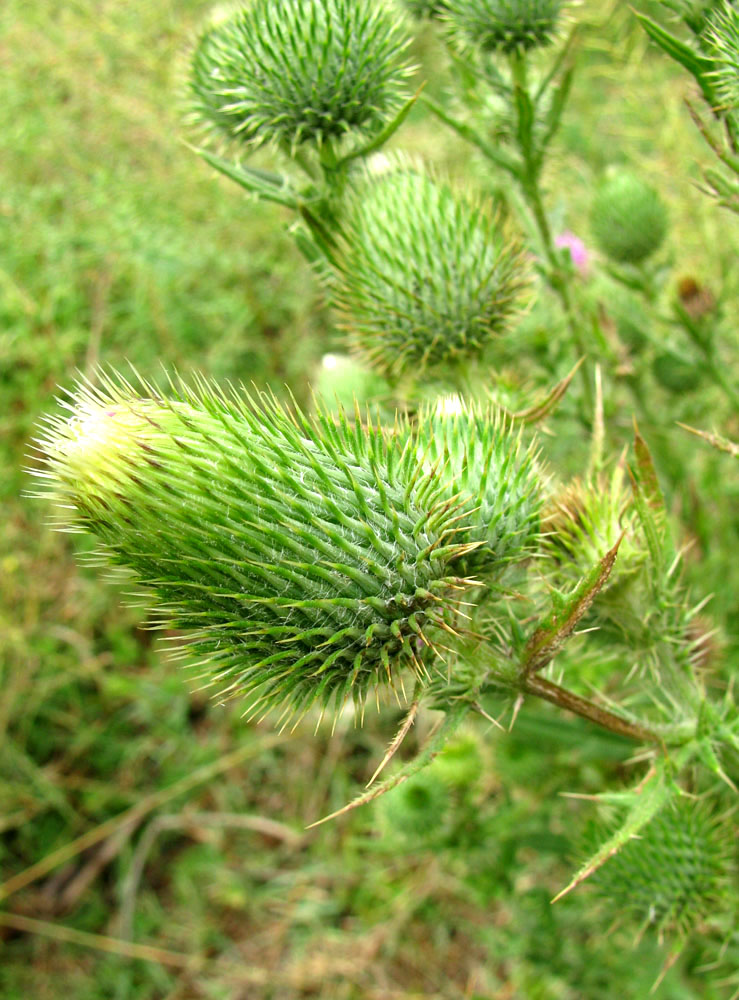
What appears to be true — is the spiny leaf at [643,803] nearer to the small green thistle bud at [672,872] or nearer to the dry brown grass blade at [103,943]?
the small green thistle bud at [672,872]

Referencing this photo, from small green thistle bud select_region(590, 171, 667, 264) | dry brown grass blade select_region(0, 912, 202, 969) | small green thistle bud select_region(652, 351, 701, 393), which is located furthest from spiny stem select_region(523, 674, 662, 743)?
dry brown grass blade select_region(0, 912, 202, 969)

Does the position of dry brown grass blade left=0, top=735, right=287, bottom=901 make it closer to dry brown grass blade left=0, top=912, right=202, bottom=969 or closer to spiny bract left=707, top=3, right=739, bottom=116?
dry brown grass blade left=0, top=912, right=202, bottom=969

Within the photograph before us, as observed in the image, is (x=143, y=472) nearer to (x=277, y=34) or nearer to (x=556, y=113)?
(x=277, y=34)

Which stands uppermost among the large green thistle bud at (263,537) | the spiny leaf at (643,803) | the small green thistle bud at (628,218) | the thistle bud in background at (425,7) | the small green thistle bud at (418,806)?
the thistle bud in background at (425,7)

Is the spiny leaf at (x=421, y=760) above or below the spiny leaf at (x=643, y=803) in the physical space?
above

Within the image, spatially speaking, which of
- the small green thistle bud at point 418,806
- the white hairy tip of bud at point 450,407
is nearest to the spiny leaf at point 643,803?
the white hairy tip of bud at point 450,407

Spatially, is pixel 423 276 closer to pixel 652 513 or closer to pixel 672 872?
pixel 652 513

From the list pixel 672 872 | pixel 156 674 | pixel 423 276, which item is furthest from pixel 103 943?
pixel 423 276
